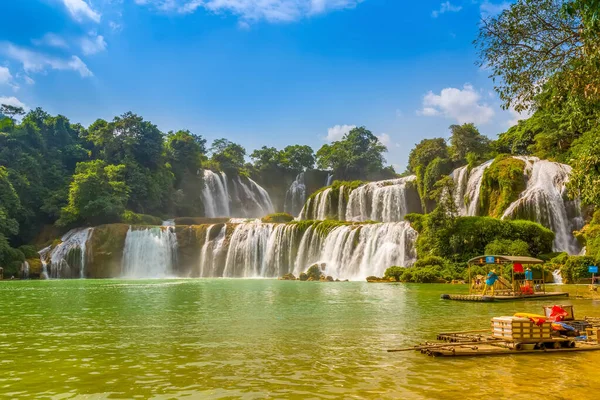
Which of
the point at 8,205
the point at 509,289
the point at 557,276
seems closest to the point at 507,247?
the point at 557,276

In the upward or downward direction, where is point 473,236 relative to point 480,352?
upward

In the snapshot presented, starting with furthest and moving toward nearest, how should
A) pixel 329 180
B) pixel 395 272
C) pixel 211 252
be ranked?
pixel 329 180 → pixel 211 252 → pixel 395 272

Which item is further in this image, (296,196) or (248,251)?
(296,196)

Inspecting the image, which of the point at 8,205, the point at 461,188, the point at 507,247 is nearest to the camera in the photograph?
the point at 507,247

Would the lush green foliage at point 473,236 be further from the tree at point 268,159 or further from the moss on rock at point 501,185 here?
the tree at point 268,159

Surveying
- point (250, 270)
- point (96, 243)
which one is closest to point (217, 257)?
point (250, 270)

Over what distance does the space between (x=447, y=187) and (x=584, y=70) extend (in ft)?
93.0

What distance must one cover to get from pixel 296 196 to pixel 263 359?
61.8m

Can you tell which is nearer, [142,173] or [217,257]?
[217,257]

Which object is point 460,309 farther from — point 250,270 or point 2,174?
point 2,174

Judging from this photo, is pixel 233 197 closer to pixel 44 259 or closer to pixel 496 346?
pixel 44 259

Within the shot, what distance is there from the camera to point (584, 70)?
11141mm

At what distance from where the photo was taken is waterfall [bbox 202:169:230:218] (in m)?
67.4

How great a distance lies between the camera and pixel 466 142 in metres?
48.0
